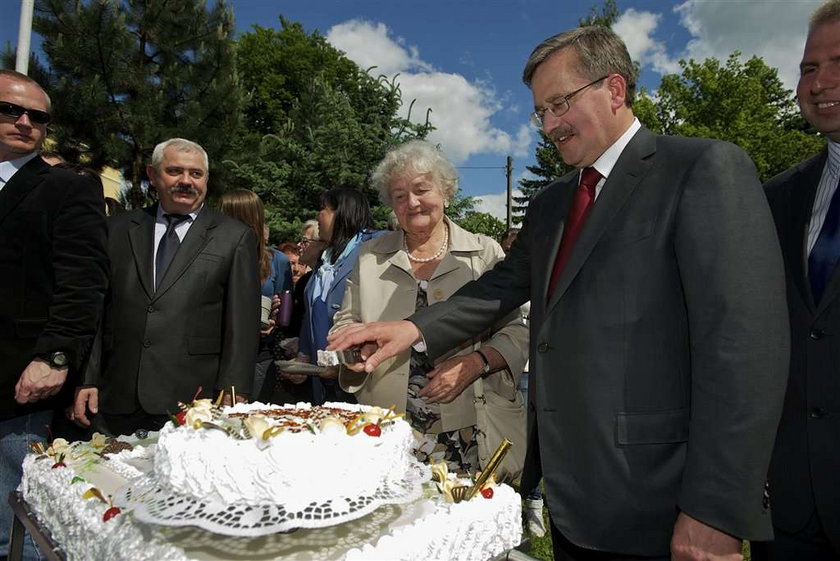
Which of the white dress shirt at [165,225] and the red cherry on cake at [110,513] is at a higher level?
the white dress shirt at [165,225]

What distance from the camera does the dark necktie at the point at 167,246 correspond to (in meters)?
3.10

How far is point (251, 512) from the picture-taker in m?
1.36

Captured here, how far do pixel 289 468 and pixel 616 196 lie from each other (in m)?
1.19

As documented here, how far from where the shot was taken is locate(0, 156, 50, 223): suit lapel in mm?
2646

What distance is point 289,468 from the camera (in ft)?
4.41

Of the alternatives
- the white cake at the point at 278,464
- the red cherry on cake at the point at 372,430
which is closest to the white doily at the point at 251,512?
the white cake at the point at 278,464

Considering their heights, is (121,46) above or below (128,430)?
above

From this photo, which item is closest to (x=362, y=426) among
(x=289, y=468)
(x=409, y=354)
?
(x=289, y=468)

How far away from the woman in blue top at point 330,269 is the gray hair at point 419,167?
1.10 m

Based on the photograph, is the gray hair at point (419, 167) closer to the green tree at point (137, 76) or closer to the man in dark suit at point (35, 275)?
the man in dark suit at point (35, 275)

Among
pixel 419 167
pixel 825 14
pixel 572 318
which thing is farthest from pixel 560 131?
pixel 419 167

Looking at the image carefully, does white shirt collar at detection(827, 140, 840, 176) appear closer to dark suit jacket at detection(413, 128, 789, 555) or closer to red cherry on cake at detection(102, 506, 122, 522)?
dark suit jacket at detection(413, 128, 789, 555)

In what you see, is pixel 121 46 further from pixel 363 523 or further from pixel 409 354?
pixel 363 523

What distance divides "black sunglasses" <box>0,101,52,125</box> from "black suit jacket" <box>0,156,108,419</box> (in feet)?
A: 0.68
